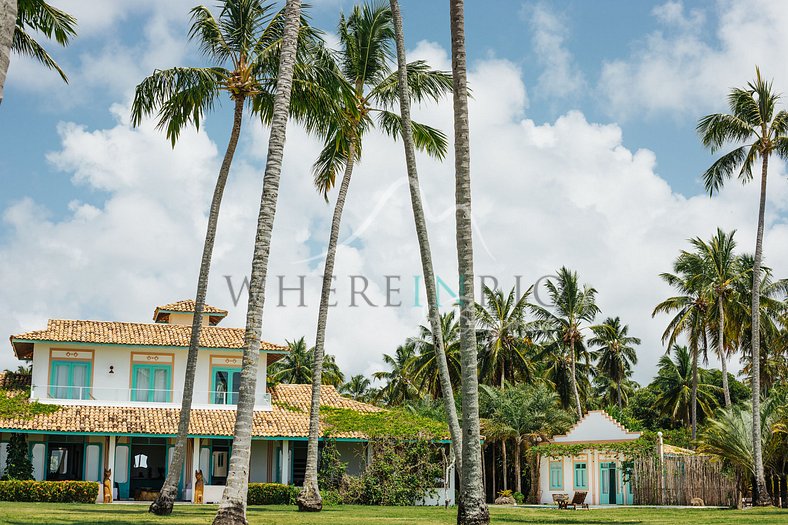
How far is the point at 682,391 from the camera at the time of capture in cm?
5525

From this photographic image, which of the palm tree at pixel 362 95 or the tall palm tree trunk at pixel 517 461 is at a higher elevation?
the palm tree at pixel 362 95

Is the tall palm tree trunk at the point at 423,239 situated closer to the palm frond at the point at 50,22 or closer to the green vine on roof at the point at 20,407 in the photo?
the palm frond at the point at 50,22

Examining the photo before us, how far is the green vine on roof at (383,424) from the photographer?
32.9 metres

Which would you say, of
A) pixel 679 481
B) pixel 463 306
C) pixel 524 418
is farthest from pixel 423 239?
pixel 524 418

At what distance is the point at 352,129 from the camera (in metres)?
24.1

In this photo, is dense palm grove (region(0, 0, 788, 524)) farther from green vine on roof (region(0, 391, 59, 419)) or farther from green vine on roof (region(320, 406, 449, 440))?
green vine on roof (region(0, 391, 59, 419))

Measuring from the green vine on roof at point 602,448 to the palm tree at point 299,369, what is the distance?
27445 mm

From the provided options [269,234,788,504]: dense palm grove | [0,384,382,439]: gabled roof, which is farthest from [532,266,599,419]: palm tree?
[0,384,382,439]: gabled roof

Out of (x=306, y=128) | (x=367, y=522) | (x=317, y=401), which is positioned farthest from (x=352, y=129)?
(x=367, y=522)

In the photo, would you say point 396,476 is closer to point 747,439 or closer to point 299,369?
point 747,439

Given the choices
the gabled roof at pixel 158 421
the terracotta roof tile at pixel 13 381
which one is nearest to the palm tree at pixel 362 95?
the gabled roof at pixel 158 421

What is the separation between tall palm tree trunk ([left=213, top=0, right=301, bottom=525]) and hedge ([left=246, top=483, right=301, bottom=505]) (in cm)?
1691

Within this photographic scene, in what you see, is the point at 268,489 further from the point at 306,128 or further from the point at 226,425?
the point at 306,128

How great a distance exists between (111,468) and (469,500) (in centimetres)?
2320
